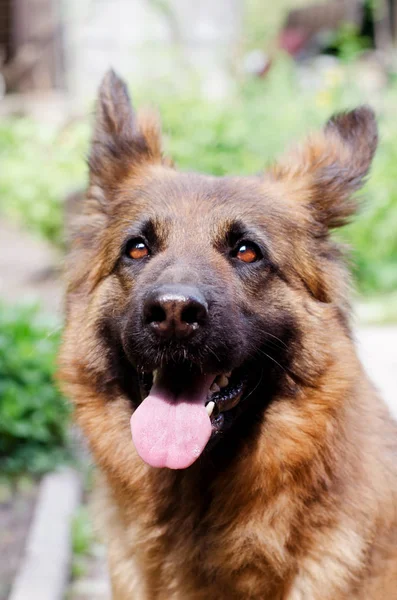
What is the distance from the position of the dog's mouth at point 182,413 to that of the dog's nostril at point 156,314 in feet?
0.89

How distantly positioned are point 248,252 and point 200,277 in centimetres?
39

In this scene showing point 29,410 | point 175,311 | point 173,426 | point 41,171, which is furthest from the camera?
point 41,171

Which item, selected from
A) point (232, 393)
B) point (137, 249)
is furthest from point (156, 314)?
point (137, 249)

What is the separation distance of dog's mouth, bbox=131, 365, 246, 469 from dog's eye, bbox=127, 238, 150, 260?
518mm

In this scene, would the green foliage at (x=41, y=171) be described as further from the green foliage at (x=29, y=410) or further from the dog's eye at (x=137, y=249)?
the dog's eye at (x=137, y=249)

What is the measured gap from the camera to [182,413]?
2852 mm

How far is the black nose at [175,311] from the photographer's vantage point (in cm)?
Answer: 263

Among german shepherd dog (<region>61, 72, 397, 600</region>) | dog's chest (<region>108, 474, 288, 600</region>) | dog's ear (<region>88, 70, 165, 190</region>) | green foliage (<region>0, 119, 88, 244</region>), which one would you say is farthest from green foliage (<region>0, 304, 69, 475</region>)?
green foliage (<region>0, 119, 88, 244</region>)

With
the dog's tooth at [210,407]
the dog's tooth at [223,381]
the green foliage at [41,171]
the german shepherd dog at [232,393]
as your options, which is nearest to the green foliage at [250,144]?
the green foliage at [41,171]

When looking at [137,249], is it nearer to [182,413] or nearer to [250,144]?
[182,413]

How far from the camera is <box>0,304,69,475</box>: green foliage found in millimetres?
5082

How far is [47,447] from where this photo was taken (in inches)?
208

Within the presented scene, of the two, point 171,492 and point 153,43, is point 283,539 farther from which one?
point 153,43

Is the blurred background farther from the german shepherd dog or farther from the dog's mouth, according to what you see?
the dog's mouth
